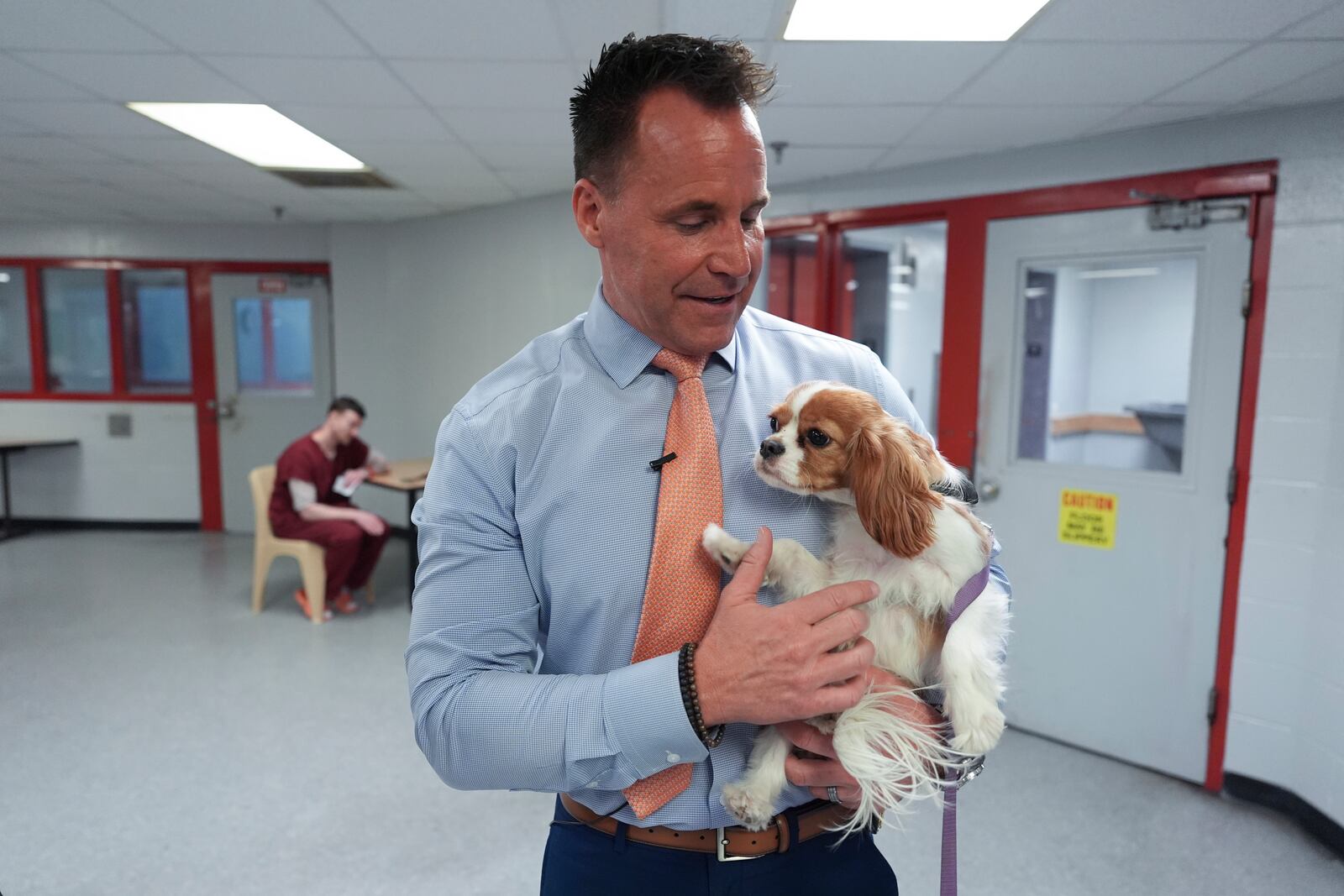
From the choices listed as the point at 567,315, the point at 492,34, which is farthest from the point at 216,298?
the point at 492,34

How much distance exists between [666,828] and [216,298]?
318 inches

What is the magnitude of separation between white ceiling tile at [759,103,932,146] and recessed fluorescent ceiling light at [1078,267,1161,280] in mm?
1075

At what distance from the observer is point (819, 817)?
112 cm

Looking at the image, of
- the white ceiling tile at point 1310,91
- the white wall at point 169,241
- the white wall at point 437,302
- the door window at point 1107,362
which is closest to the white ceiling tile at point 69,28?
the white wall at point 437,302

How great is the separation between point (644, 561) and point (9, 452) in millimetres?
9007

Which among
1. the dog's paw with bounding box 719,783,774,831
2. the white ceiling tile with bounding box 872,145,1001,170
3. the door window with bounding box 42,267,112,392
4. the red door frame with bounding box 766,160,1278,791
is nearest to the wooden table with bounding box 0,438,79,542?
the door window with bounding box 42,267,112,392

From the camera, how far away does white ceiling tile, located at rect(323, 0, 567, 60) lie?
249cm

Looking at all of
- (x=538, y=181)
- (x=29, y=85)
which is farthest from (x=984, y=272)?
(x=29, y=85)

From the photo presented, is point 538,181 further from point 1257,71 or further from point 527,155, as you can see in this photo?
point 1257,71

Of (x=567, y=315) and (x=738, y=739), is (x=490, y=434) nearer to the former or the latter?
(x=738, y=739)

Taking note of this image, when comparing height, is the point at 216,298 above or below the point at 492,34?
below

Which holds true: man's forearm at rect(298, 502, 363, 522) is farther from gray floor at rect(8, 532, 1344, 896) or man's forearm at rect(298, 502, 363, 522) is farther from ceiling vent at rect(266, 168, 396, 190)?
ceiling vent at rect(266, 168, 396, 190)

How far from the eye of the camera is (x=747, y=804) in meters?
1.03

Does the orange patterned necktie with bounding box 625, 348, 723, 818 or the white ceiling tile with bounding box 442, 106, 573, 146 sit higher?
the white ceiling tile with bounding box 442, 106, 573, 146
